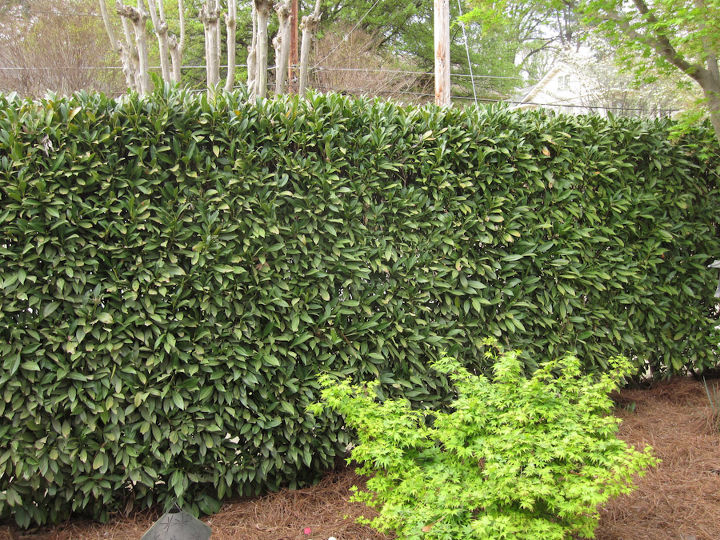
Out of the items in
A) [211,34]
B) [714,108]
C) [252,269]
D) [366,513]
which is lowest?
[366,513]

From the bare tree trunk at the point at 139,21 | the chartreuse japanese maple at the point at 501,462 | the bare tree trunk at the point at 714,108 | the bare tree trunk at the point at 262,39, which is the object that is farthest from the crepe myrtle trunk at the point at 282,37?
the bare tree trunk at the point at 714,108

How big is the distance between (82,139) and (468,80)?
21.5 m

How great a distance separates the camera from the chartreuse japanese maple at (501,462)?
2.14 metres

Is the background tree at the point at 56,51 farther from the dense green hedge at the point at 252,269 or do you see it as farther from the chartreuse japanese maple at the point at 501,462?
the chartreuse japanese maple at the point at 501,462

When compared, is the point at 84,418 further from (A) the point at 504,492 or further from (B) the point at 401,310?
(A) the point at 504,492

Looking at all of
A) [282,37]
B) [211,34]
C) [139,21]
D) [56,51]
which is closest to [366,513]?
[282,37]

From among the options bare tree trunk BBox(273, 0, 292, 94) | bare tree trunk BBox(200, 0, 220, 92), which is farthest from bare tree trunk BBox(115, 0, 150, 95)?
bare tree trunk BBox(273, 0, 292, 94)

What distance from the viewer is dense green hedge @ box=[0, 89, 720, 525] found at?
2.88 m

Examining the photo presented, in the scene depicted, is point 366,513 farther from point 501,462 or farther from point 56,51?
point 56,51

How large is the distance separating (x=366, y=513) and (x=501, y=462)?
1.24 meters

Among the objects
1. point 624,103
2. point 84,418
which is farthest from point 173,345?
point 624,103

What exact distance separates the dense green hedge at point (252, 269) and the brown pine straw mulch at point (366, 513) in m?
0.13

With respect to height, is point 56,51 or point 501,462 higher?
point 56,51

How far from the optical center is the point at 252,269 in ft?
10.5
